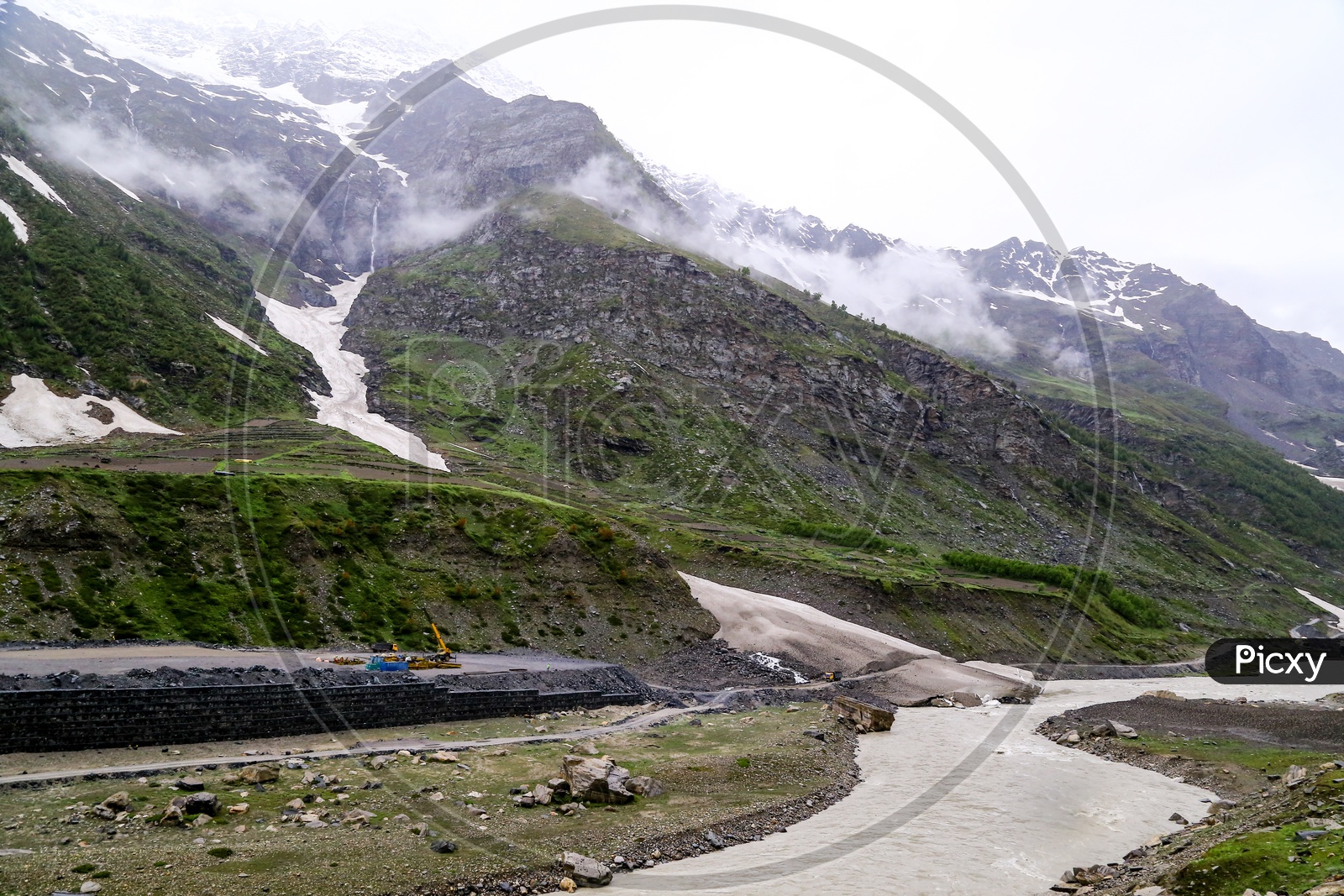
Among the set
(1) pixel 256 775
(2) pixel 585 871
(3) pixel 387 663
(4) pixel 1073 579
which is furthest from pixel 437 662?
(4) pixel 1073 579

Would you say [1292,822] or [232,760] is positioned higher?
[1292,822]

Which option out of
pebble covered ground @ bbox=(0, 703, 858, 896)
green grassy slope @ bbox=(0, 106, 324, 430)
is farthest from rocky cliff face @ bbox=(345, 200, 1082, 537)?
pebble covered ground @ bbox=(0, 703, 858, 896)

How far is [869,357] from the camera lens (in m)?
199

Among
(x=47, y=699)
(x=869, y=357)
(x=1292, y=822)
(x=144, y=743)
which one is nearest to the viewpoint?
(x=1292, y=822)

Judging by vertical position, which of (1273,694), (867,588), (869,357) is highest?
(869,357)

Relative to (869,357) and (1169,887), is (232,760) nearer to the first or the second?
(1169,887)

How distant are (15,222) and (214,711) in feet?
470

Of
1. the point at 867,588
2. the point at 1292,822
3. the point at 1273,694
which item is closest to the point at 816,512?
the point at 867,588

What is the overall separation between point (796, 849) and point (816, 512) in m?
109

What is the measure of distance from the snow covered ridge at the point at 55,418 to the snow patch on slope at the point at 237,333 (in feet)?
160

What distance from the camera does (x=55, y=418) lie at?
9844 cm

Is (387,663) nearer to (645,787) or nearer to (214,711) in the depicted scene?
(214,711)

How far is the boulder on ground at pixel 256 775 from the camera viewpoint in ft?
87.9

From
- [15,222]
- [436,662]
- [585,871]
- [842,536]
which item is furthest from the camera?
[15,222]
